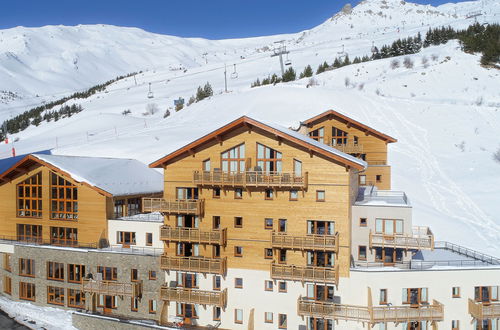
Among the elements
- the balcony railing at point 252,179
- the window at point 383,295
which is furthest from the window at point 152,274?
the window at point 383,295

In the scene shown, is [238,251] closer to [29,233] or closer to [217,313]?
[217,313]

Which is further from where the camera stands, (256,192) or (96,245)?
(96,245)

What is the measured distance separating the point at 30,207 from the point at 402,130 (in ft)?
161

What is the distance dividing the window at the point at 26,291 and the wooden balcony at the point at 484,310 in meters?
29.1

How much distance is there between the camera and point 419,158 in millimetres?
54844

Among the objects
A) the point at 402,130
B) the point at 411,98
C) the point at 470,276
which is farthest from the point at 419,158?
the point at 470,276

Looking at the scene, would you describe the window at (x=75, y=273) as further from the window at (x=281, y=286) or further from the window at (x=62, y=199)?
the window at (x=281, y=286)

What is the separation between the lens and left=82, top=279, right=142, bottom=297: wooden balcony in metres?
28.2

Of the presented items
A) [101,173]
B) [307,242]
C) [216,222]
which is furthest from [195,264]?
[101,173]

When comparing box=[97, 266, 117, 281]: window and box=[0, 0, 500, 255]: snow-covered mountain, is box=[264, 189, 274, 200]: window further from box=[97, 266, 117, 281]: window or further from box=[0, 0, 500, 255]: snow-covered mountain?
box=[0, 0, 500, 255]: snow-covered mountain

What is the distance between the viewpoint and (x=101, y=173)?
1352 inches

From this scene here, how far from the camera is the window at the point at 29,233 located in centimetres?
3331

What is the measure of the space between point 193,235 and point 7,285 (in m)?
16.9

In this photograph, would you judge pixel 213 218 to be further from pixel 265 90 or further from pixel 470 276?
pixel 265 90
